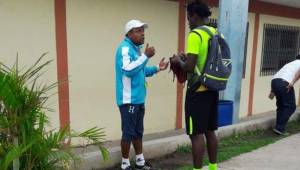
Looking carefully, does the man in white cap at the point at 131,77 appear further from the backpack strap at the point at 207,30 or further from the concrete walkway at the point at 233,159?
the backpack strap at the point at 207,30

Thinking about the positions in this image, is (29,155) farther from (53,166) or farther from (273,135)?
(273,135)

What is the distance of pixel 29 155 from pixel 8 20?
230 centimetres

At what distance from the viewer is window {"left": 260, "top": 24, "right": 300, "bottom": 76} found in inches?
350

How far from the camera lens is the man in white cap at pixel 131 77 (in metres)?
3.90

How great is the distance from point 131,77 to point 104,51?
167 centimetres

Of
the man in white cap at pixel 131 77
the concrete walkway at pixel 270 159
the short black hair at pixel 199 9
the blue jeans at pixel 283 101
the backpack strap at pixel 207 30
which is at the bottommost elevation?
the concrete walkway at pixel 270 159

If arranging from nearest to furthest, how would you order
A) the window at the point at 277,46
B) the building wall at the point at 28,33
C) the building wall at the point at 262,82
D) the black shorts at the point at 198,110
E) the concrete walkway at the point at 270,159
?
the black shorts at the point at 198,110
the building wall at the point at 28,33
the concrete walkway at the point at 270,159
the building wall at the point at 262,82
the window at the point at 277,46

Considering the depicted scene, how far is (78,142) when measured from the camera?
5203mm

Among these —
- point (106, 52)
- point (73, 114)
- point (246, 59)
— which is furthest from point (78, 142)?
point (246, 59)

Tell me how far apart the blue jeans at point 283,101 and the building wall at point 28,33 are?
3785 mm

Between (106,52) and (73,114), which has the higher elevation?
(106,52)

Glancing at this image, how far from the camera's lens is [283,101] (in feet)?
22.2

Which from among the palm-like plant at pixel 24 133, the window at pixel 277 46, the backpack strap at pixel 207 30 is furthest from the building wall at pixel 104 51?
the window at pixel 277 46

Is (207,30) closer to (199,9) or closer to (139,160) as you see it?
(199,9)
